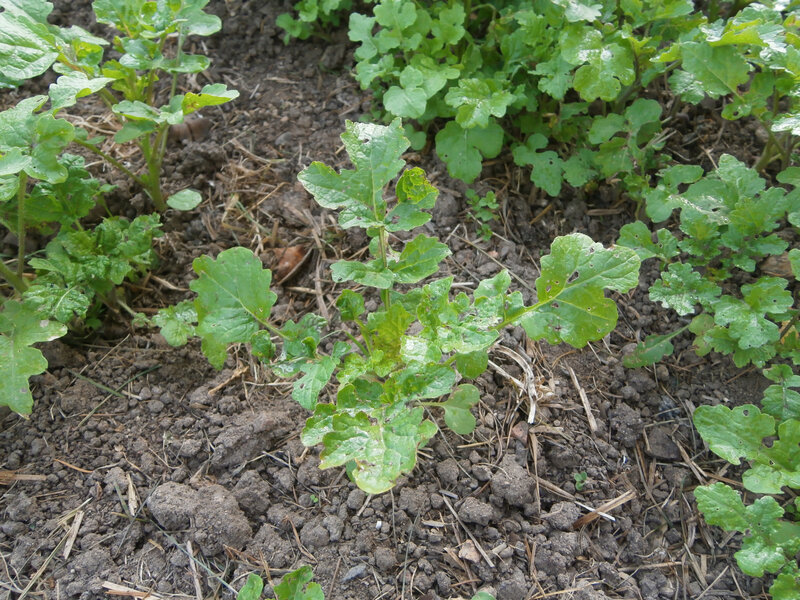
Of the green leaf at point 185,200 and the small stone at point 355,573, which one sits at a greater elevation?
the green leaf at point 185,200

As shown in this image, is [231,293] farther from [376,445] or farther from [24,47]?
[24,47]

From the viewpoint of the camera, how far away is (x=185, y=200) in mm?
2541

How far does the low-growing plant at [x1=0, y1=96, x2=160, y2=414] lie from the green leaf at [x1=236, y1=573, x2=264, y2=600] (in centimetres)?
88

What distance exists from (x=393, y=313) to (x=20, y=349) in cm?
122

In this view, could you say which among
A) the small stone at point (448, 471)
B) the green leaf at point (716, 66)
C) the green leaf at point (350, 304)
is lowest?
the small stone at point (448, 471)

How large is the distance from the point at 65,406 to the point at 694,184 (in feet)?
8.01

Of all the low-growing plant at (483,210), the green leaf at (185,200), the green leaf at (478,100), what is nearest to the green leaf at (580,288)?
the low-growing plant at (483,210)

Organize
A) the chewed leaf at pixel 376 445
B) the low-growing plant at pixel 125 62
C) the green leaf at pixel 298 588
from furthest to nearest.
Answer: the low-growing plant at pixel 125 62 < the green leaf at pixel 298 588 < the chewed leaf at pixel 376 445

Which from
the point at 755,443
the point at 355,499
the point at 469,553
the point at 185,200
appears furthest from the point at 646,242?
the point at 185,200

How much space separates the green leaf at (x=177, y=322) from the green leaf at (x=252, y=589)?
852 millimetres

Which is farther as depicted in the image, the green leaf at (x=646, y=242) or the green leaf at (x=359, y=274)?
the green leaf at (x=646, y=242)

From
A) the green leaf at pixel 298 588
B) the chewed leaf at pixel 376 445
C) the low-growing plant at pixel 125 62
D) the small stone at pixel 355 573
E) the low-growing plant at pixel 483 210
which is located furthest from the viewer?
the low-growing plant at pixel 483 210

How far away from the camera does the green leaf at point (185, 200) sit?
2519 mm

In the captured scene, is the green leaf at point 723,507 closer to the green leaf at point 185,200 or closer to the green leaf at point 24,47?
the green leaf at point 185,200
